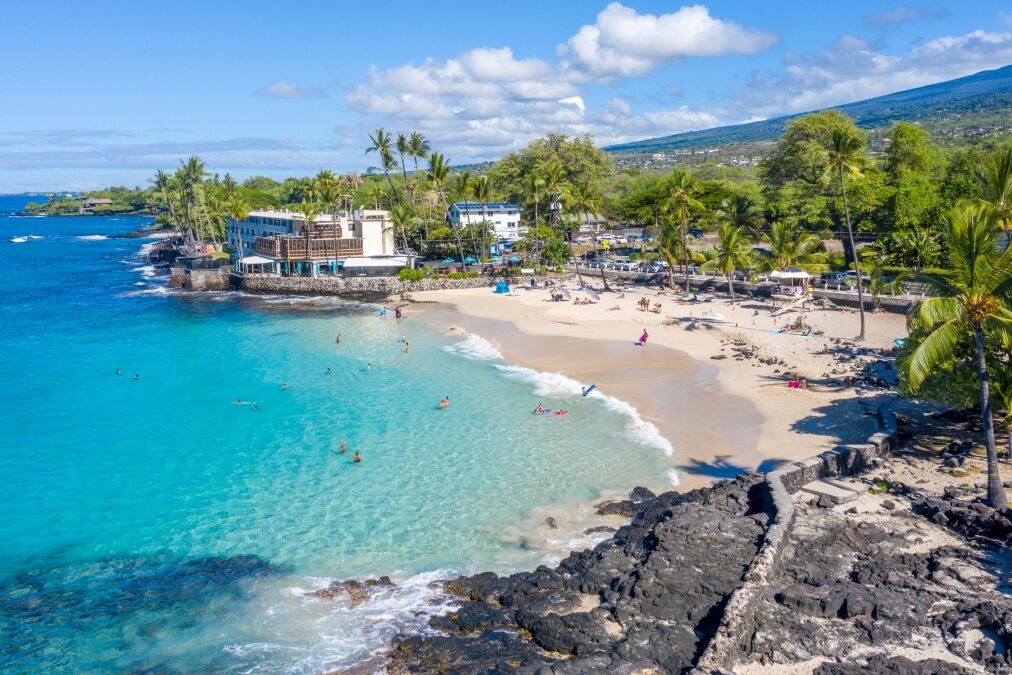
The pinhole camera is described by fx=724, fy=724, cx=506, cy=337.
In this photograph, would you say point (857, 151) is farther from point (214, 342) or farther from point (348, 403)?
point (214, 342)

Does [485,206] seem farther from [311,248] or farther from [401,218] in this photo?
[311,248]

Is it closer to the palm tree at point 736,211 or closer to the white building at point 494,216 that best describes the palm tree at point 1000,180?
the palm tree at point 736,211

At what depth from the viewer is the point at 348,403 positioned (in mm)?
34750

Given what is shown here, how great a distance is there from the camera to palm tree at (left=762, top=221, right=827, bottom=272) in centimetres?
5266

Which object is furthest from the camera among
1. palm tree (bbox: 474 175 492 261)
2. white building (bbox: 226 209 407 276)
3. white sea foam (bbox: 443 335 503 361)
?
white building (bbox: 226 209 407 276)

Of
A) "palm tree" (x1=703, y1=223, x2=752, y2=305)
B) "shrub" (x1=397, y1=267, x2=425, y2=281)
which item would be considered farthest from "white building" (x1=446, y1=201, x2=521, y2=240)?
"palm tree" (x1=703, y1=223, x2=752, y2=305)

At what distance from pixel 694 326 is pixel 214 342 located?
104 ft

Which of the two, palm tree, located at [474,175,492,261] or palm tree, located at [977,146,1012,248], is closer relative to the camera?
palm tree, located at [977,146,1012,248]

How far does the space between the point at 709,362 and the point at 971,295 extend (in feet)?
69.5

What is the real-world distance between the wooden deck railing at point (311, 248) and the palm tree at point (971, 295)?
61.6 m

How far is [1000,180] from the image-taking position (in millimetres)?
19688

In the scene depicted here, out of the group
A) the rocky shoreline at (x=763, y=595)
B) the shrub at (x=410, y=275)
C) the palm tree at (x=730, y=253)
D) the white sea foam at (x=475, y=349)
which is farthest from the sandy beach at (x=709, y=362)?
the shrub at (x=410, y=275)

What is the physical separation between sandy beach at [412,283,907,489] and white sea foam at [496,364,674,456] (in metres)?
0.46

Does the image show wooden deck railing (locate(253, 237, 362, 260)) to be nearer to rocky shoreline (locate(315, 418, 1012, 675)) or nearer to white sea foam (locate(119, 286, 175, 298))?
white sea foam (locate(119, 286, 175, 298))
